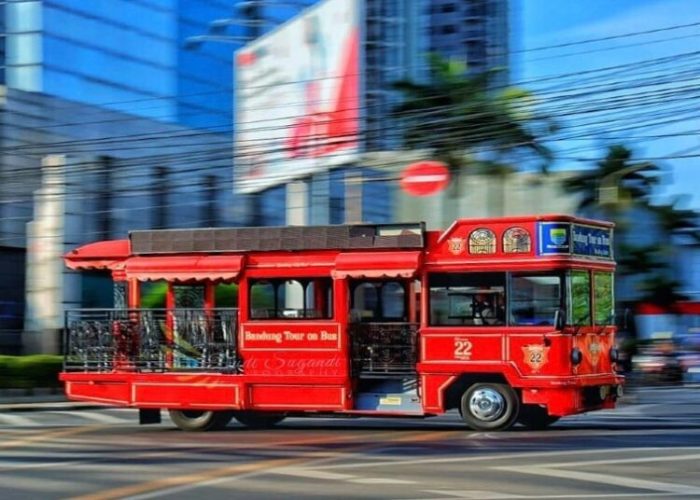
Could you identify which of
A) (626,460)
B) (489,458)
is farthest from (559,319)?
(626,460)

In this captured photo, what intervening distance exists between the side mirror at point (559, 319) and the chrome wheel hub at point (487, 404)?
1.26 metres

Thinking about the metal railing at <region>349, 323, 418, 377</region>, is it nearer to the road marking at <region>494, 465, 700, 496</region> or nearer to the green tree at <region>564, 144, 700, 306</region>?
the road marking at <region>494, 465, 700, 496</region>

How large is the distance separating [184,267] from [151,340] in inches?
48.9

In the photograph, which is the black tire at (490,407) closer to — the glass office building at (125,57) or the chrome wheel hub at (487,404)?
the chrome wheel hub at (487,404)

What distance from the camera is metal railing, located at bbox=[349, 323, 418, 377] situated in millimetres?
16531

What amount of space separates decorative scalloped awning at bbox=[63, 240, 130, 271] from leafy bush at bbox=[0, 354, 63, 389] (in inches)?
416

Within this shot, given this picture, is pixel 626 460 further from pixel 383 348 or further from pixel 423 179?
pixel 423 179

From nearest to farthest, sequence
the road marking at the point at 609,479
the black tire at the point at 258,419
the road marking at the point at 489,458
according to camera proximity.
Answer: the road marking at the point at 609,479
the road marking at the point at 489,458
the black tire at the point at 258,419

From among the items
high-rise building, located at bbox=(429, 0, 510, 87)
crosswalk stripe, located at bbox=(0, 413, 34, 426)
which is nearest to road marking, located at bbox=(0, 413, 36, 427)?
crosswalk stripe, located at bbox=(0, 413, 34, 426)

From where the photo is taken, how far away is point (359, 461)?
12.6 meters

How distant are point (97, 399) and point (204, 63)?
40.1 metres

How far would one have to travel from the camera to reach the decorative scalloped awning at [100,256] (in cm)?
1820

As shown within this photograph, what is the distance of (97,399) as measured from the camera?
17688mm

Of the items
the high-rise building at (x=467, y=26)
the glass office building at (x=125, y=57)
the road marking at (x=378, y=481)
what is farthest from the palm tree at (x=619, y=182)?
the high-rise building at (x=467, y=26)
